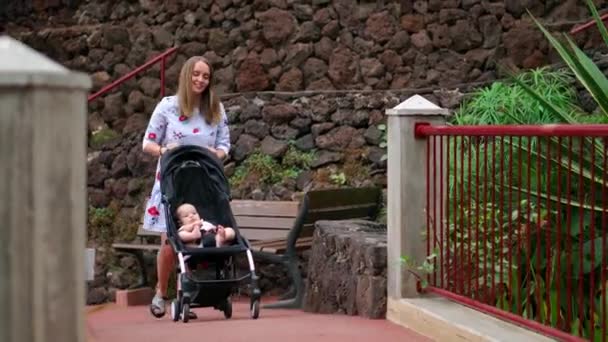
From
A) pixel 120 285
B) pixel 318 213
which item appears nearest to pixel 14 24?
pixel 120 285

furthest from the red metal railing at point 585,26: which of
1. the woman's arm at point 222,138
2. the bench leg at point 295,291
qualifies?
the woman's arm at point 222,138

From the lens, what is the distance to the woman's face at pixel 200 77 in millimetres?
7902

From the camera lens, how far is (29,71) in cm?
281

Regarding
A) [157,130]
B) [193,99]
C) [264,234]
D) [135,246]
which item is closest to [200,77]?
[193,99]

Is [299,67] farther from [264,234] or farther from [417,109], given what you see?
[417,109]

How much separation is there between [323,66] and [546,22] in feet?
7.76

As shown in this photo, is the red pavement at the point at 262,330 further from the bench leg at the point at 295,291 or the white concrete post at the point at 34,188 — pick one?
the white concrete post at the point at 34,188

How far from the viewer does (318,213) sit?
955 cm

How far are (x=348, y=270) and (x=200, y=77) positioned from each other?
1.55 meters

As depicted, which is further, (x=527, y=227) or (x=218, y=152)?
(x=218, y=152)

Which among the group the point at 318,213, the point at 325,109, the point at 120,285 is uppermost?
the point at 325,109

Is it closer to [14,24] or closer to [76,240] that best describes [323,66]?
[14,24]

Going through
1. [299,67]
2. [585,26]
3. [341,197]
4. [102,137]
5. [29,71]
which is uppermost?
[585,26]

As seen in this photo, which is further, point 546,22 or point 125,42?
point 125,42
